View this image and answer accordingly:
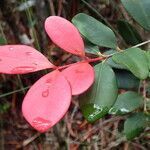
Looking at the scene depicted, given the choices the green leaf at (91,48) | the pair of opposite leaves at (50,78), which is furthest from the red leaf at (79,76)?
the green leaf at (91,48)

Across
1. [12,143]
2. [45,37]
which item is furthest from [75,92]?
[12,143]

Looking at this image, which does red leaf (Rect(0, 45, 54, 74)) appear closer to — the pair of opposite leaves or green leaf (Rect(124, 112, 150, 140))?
the pair of opposite leaves

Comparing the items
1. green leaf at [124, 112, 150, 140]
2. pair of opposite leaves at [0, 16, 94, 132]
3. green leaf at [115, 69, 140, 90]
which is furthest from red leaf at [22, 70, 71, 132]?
green leaf at [124, 112, 150, 140]

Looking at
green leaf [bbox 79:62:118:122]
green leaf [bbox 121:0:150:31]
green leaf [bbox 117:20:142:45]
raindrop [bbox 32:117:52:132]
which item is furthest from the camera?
green leaf [bbox 117:20:142:45]

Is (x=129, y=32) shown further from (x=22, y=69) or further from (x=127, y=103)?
(x=22, y=69)

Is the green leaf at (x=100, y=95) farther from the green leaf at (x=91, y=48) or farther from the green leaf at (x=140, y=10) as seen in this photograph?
the green leaf at (x=140, y=10)

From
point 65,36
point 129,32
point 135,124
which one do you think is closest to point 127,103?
point 135,124
